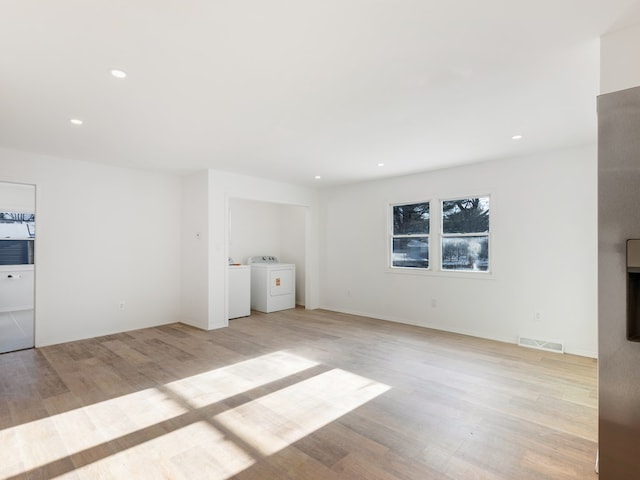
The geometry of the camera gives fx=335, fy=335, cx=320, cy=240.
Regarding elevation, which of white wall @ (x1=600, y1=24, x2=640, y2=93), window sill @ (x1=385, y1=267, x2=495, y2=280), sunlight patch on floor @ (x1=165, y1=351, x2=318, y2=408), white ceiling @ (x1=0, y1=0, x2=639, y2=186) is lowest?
sunlight patch on floor @ (x1=165, y1=351, x2=318, y2=408)

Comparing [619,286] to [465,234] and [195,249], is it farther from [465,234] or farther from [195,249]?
[195,249]

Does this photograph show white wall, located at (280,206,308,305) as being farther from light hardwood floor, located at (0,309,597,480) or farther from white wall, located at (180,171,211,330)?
light hardwood floor, located at (0,309,597,480)

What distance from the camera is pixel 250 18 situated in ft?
5.83

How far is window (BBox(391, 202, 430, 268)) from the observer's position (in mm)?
5508

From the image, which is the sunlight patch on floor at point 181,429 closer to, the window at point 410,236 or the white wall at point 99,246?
the white wall at point 99,246

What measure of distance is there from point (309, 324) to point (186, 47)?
445cm


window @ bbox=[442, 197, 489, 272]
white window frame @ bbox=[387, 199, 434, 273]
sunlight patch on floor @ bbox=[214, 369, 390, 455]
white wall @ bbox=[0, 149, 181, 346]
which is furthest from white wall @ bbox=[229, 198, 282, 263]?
sunlight patch on floor @ bbox=[214, 369, 390, 455]

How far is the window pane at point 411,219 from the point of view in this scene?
5.51 m

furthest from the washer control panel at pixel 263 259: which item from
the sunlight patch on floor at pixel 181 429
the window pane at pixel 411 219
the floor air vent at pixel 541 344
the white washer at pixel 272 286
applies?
the floor air vent at pixel 541 344

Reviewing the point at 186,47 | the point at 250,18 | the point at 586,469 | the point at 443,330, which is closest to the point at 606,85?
the point at 250,18

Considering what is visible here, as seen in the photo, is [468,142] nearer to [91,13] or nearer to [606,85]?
[606,85]

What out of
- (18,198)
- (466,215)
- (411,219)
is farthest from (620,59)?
(18,198)

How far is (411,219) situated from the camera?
18.7 feet

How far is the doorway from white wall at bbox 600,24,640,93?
5899 millimetres
